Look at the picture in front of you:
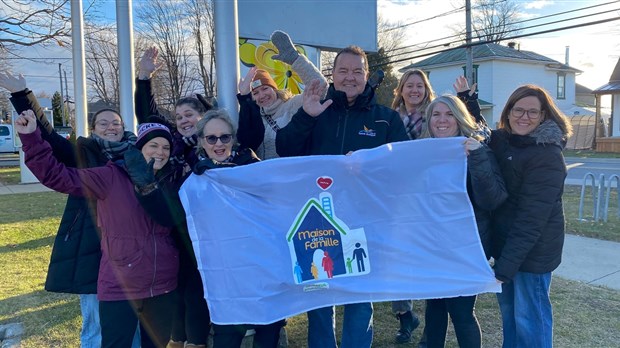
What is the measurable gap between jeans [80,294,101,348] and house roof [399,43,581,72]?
34707 millimetres

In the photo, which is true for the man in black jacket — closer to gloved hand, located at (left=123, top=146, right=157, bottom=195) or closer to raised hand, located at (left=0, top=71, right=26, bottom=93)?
gloved hand, located at (left=123, top=146, right=157, bottom=195)

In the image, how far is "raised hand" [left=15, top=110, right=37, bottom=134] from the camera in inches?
104

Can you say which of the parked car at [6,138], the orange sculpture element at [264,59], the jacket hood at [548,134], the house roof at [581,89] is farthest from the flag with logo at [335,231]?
the house roof at [581,89]

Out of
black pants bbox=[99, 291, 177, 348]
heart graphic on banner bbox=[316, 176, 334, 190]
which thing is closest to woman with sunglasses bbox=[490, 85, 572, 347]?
heart graphic on banner bbox=[316, 176, 334, 190]

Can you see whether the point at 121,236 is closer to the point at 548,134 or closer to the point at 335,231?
the point at 335,231

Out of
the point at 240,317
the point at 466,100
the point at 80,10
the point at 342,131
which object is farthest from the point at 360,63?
the point at 80,10

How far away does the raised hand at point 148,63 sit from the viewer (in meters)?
3.82

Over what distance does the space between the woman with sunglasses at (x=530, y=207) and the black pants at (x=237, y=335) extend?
1495mm

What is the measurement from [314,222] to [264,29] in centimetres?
609

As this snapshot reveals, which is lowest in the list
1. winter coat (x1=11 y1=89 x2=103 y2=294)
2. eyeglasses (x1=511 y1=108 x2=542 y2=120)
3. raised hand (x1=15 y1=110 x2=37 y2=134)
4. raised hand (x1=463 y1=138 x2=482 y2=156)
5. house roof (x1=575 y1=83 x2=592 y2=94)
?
winter coat (x1=11 y1=89 x2=103 y2=294)

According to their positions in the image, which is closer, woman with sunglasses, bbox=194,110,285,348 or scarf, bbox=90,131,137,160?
woman with sunglasses, bbox=194,110,285,348

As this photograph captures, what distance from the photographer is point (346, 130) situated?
329cm

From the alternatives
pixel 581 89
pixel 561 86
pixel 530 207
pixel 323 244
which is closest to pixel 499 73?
pixel 561 86

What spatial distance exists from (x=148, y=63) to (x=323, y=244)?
2.09 meters
